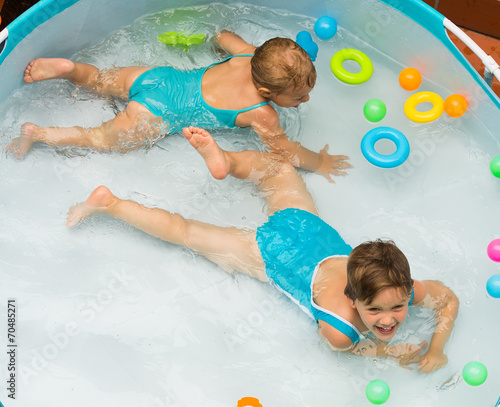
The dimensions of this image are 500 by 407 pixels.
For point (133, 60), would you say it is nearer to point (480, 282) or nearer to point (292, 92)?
point (292, 92)

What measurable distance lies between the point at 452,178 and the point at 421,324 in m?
0.45

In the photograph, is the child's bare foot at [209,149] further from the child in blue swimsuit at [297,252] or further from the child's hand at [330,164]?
the child's hand at [330,164]

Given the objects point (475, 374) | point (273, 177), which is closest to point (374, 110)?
point (273, 177)

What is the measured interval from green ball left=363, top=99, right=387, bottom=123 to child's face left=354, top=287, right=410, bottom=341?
65 cm

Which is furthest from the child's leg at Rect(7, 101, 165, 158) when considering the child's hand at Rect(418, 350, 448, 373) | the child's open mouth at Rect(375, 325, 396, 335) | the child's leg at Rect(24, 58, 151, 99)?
the child's hand at Rect(418, 350, 448, 373)

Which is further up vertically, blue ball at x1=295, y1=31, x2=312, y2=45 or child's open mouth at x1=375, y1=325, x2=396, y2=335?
blue ball at x1=295, y1=31, x2=312, y2=45

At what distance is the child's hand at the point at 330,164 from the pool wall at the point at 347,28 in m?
0.36

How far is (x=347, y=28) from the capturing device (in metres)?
2.04

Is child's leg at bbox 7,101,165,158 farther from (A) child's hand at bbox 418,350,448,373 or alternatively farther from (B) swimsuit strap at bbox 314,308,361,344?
(A) child's hand at bbox 418,350,448,373

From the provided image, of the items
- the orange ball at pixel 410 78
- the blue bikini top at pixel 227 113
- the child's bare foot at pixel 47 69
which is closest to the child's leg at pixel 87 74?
the child's bare foot at pixel 47 69

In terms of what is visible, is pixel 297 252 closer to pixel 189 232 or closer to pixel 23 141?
pixel 189 232

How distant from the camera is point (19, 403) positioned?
5.22 feet

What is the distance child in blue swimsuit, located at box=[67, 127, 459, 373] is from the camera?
1.51m

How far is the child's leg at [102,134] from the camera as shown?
1757mm
